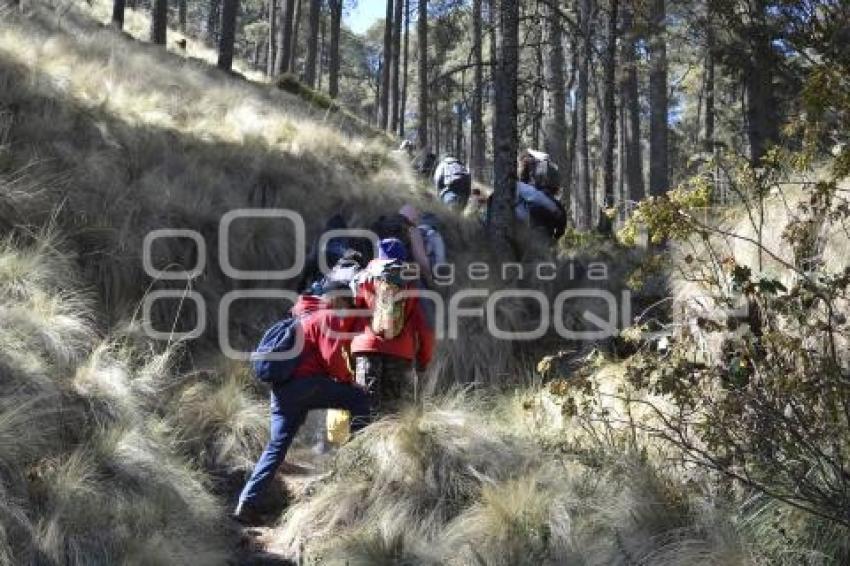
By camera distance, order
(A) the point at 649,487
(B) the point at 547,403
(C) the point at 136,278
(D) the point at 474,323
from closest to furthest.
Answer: (A) the point at 649,487, (B) the point at 547,403, (C) the point at 136,278, (D) the point at 474,323

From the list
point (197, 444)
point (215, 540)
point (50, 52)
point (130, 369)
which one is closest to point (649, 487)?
point (215, 540)

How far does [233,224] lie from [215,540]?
4254mm

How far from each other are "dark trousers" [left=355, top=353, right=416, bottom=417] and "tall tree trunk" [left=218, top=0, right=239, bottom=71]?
12358mm

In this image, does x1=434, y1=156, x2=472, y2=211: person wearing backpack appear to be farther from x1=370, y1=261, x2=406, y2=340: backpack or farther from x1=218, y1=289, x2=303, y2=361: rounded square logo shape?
x1=370, y1=261, x2=406, y2=340: backpack

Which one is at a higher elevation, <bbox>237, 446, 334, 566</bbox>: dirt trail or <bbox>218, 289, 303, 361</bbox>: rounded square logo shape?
<bbox>218, 289, 303, 361</bbox>: rounded square logo shape

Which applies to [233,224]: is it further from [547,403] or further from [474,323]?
[547,403]

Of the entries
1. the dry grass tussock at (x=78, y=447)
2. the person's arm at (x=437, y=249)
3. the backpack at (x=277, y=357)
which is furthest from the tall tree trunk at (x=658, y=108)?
the dry grass tussock at (x=78, y=447)

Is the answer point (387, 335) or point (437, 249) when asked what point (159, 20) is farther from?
point (387, 335)

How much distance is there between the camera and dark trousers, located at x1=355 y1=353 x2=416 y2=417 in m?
6.07

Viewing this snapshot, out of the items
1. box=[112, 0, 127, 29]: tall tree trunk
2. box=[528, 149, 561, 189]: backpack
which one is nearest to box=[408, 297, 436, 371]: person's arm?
box=[528, 149, 561, 189]: backpack

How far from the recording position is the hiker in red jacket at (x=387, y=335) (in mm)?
5996

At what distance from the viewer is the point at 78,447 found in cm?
532

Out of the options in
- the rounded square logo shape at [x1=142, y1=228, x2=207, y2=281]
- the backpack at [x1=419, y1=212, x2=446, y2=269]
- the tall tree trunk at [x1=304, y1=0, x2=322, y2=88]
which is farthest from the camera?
the tall tree trunk at [x1=304, y1=0, x2=322, y2=88]

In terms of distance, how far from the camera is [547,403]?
23.0 feet
